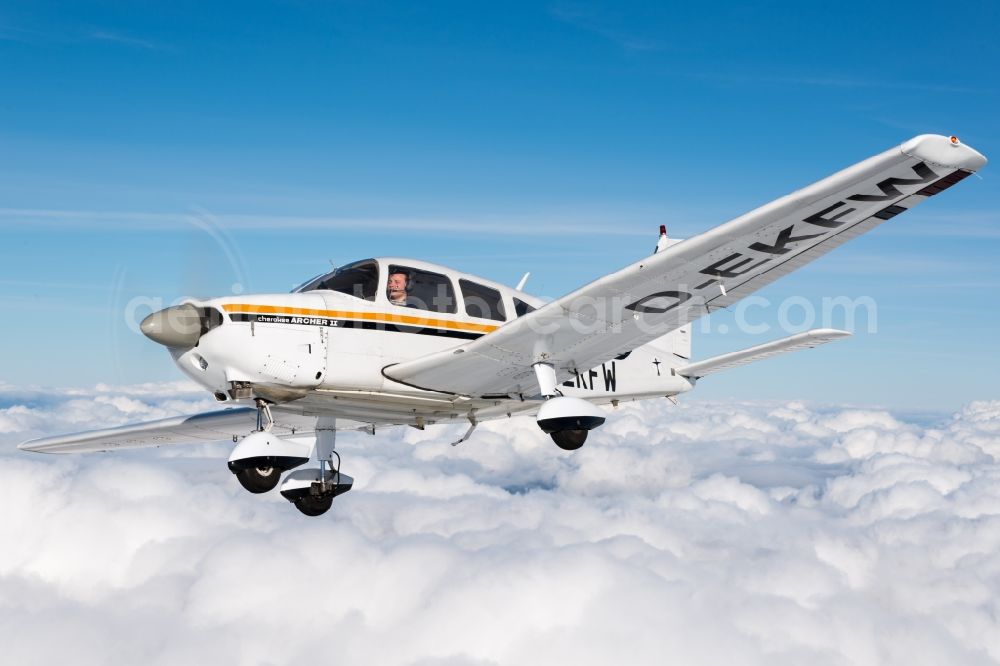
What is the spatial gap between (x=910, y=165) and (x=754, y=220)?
159 cm

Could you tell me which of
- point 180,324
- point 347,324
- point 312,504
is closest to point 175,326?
point 180,324

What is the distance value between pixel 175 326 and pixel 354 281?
2.57 m

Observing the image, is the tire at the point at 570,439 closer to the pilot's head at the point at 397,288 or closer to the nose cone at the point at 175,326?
the pilot's head at the point at 397,288

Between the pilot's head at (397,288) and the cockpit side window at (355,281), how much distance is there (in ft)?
0.70

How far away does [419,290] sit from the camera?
1163 cm

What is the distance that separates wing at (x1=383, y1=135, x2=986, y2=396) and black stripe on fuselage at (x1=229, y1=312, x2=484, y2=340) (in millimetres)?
580

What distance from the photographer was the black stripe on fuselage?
1032 centimetres

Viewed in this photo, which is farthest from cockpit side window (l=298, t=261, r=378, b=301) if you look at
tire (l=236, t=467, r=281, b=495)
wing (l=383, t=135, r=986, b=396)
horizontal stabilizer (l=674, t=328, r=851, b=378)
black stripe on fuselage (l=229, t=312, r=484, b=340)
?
horizontal stabilizer (l=674, t=328, r=851, b=378)

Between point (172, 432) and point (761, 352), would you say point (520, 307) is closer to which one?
point (761, 352)

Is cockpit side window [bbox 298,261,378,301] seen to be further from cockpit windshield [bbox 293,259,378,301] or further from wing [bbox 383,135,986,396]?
wing [bbox 383,135,986,396]

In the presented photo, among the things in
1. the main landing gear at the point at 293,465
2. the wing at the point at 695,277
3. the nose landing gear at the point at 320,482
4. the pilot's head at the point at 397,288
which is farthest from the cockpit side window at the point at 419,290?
the nose landing gear at the point at 320,482

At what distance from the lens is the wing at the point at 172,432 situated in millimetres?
15094

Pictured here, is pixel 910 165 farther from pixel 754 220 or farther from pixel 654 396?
pixel 654 396

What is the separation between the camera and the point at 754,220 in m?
7.86
